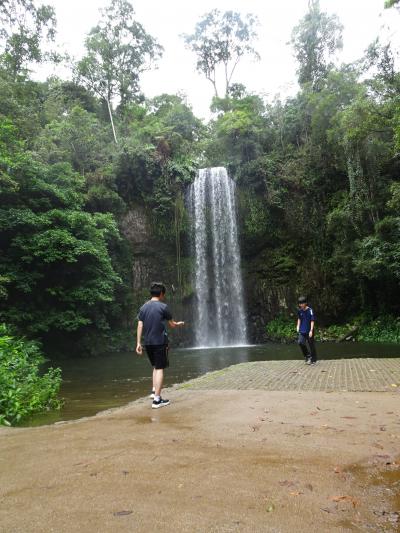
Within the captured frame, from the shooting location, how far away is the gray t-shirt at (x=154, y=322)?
199 inches

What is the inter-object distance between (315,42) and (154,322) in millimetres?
28170

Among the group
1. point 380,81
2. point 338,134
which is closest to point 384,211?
point 338,134

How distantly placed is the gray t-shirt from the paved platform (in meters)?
1.62

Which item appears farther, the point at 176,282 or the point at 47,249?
the point at 176,282

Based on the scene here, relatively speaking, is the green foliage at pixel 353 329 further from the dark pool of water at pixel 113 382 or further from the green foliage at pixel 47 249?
the green foliage at pixel 47 249

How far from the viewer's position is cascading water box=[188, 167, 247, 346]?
67.2 ft

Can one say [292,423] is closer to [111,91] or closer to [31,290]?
[31,290]

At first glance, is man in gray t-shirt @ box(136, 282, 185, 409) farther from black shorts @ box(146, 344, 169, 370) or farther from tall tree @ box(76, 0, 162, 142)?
tall tree @ box(76, 0, 162, 142)

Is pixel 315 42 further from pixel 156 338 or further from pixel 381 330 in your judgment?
pixel 156 338

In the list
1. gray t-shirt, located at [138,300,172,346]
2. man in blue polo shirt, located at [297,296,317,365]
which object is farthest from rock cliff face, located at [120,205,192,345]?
gray t-shirt, located at [138,300,172,346]

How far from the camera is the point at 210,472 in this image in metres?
2.61

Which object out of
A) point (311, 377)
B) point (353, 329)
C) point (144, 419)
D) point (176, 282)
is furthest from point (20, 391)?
point (176, 282)

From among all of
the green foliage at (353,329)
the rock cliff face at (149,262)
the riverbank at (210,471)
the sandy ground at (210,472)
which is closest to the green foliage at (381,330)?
the green foliage at (353,329)

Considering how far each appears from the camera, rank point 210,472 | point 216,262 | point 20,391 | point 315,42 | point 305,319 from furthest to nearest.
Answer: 1. point 315,42
2. point 216,262
3. point 305,319
4. point 20,391
5. point 210,472
